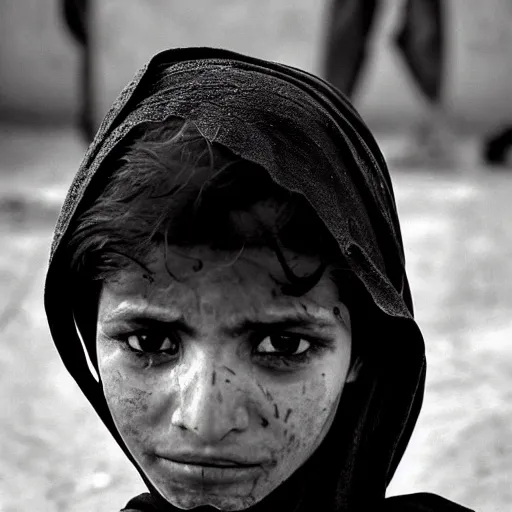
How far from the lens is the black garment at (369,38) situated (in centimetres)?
441

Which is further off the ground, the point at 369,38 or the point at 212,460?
the point at 369,38

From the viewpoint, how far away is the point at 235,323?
1115 millimetres

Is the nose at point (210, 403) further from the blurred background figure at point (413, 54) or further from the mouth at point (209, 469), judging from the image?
the blurred background figure at point (413, 54)

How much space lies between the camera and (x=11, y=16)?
7.51 metres

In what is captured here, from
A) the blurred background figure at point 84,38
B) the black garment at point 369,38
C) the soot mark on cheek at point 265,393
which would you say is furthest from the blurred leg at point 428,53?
the soot mark on cheek at point 265,393

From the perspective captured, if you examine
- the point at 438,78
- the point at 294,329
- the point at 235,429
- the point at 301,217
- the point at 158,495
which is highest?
the point at 438,78

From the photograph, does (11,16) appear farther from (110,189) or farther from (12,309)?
(110,189)

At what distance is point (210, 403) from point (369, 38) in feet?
12.1

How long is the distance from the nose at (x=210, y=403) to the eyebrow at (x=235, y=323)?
4cm

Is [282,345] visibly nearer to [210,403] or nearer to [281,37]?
[210,403]

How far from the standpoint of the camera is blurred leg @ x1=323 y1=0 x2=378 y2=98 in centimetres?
441

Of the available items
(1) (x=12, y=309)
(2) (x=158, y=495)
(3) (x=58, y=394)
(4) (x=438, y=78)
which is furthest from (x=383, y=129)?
(2) (x=158, y=495)

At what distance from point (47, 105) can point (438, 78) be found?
143 inches

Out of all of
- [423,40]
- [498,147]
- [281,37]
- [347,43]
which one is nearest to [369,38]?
[347,43]
